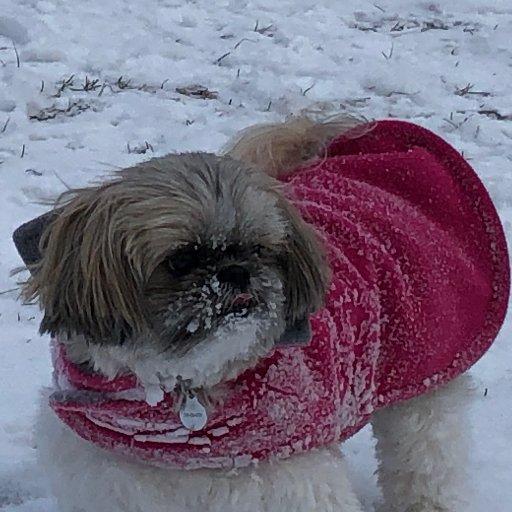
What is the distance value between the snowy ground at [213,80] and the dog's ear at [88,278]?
4.05ft

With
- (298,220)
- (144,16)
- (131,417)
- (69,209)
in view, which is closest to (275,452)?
(131,417)

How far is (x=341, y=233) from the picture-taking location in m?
2.58

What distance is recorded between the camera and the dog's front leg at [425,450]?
282cm

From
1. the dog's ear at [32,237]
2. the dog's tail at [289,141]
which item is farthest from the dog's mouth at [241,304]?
the dog's tail at [289,141]

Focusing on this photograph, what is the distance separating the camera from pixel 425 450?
9.40 feet

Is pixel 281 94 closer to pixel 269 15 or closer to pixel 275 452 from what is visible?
pixel 269 15

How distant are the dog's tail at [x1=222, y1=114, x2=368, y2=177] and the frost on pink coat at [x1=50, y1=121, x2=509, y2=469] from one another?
4 cm

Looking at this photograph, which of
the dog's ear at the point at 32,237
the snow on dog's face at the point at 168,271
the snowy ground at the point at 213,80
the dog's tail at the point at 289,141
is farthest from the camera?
the snowy ground at the point at 213,80

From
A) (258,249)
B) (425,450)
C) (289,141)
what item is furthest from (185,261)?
(425,450)

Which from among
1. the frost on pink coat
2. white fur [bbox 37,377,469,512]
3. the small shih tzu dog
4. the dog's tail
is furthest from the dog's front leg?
the dog's tail

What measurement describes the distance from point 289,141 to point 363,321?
511mm

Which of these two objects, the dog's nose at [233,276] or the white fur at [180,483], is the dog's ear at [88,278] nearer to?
the dog's nose at [233,276]

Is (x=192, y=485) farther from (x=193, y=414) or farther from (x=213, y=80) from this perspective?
(x=213, y=80)

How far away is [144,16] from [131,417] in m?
3.67
